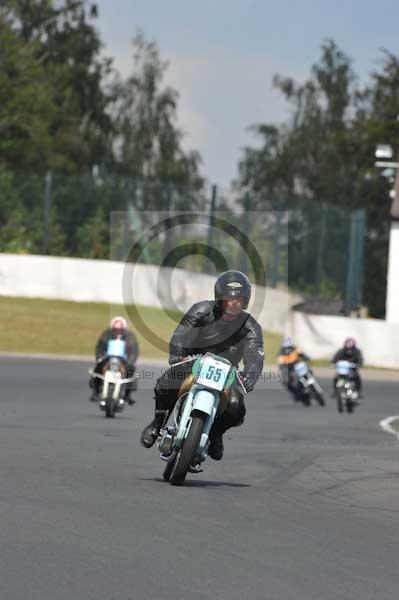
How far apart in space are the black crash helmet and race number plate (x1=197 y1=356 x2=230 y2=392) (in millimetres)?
536

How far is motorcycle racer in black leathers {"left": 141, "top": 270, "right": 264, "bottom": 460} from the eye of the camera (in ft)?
37.8

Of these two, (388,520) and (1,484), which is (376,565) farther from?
(1,484)

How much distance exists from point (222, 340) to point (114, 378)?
11147 mm

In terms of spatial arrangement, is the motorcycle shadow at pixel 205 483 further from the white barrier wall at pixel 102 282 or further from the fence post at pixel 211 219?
the fence post at pixel 211 219

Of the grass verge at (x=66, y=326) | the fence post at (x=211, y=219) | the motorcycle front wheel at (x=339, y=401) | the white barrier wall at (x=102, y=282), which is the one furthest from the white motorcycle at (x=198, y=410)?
the fence post at (x=211, y=219)

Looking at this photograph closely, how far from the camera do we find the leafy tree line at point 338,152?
66.1m

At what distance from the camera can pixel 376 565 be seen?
25.9 feet

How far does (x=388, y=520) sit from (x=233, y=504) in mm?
999

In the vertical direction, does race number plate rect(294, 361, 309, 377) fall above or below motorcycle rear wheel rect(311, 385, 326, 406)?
above

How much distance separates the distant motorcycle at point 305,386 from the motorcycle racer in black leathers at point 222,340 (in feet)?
57.1

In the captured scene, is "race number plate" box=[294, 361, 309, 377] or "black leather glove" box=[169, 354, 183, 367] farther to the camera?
"race number plate" box=[294, 361, 309, 377]

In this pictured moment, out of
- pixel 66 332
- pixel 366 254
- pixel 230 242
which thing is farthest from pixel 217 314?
pixel 366 254

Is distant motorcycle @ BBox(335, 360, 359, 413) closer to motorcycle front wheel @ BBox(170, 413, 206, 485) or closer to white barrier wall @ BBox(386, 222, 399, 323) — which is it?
motorcycle front wheel @ BBox(170, 413, 206, 485)

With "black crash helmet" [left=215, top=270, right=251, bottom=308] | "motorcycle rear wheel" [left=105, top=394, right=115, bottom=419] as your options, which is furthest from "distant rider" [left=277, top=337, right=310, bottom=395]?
"black crash helmet" [left=215, top=270, right=251, bottom=308]
